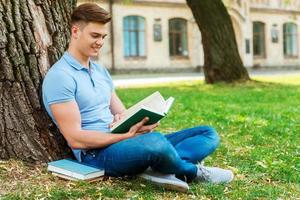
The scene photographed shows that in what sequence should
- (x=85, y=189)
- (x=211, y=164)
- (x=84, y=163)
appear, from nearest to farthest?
(x=85, y=189)
(x=84, y=163)
(x=211, y=164)

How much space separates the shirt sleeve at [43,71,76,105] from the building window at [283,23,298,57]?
39080 millimetres

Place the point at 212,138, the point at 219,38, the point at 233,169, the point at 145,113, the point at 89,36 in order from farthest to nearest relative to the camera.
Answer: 1. the point at 219,38
2. the point at 233,169
3. the point at 212,138
4. the point at 89,36
5. the point at 145,113

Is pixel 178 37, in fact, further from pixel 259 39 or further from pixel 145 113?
pixel 145 113

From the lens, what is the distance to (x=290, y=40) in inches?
1668

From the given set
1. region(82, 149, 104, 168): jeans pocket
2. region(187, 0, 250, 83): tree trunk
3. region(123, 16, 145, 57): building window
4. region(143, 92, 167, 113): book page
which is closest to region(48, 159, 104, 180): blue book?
region(82, 149, 104, 168): jeans pocket

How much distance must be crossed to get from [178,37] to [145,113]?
3189 centimetres

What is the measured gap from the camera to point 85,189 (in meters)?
3.96

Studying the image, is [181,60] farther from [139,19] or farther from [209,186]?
[209,186]

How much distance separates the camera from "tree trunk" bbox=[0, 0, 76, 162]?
437 centimetres

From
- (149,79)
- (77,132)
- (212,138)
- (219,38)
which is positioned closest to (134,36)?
(149,79)

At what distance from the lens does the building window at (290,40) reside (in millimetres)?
41969

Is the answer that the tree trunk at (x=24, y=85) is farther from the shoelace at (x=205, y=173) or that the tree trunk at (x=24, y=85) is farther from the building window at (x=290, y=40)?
the building window at (x=290, y=40)

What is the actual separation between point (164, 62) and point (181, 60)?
1319 millimetres

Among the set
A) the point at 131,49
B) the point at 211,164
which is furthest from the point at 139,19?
the point at 211,164
